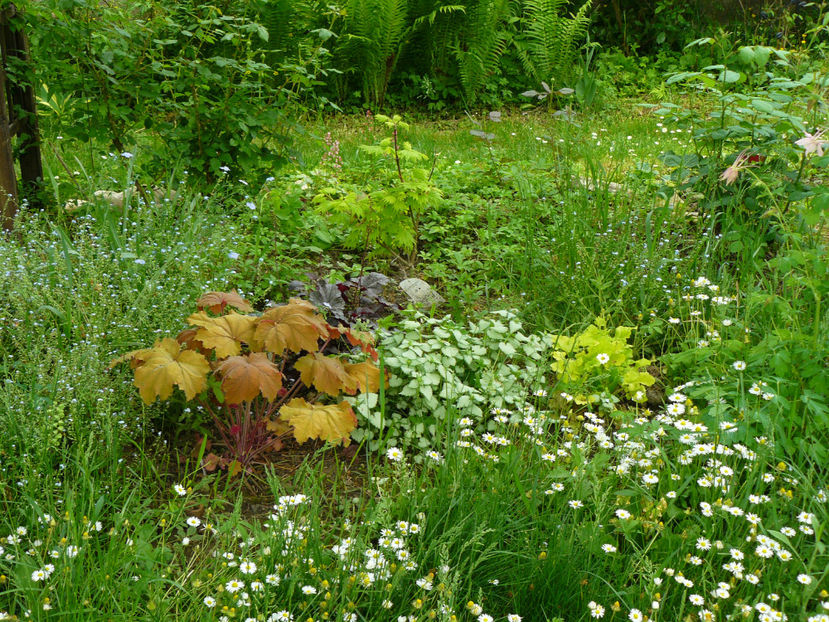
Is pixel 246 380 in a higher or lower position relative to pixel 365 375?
higher

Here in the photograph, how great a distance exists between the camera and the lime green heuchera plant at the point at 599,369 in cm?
324

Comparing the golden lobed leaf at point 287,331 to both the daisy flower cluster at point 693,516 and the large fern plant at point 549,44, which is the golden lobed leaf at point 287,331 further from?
the large fern plant at point 549,44

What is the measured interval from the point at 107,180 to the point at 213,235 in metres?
0.88

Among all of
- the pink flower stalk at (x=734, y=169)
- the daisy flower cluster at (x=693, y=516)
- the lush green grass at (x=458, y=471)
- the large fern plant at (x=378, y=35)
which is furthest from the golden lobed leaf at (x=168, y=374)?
the large fern plant at (x=378, y=35)

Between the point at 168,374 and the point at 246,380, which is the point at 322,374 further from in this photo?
the point at 168,374

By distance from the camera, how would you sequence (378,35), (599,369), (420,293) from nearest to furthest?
(599,369)
(420,293)
(378,35)

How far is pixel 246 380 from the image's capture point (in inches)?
99.9

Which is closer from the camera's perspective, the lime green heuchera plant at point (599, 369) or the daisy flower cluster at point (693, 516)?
the daisy flower cluster at point (693, 516)

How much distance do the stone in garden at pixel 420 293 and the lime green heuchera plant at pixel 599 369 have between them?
81 centimetres

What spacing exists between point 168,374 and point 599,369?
70.7 inches

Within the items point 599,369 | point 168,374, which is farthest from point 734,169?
point 168,374

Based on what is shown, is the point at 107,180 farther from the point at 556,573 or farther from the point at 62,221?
the point at 556,573

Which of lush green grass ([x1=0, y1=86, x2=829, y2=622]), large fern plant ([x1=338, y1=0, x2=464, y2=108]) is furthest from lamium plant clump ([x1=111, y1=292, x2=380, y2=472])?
large fern plant ([x1=338, y1=0, x2=464, y2=108])

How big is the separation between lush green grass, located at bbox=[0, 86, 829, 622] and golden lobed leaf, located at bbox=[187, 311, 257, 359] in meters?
0.36
